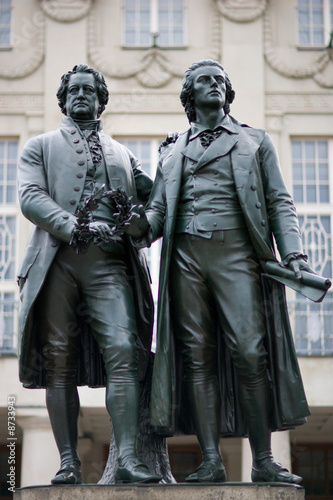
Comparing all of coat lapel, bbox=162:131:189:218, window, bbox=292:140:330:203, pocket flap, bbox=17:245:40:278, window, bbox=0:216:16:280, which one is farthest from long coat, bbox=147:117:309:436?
window, bbox=292:140:330:203

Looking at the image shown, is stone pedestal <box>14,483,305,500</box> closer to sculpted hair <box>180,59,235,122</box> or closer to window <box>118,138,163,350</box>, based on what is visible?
sculpted hair <box>180,59,235,122</box>

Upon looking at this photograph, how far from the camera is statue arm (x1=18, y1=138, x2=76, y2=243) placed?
18.9ft

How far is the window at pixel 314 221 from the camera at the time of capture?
1716cm

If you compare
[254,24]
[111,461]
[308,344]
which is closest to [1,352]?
[308,344]

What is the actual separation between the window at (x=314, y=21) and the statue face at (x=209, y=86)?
13.0 meters

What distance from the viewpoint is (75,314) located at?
19.4 ft

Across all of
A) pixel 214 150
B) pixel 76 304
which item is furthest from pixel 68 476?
pixel 214 150

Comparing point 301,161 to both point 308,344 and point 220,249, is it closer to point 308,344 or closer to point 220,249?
point 308,344

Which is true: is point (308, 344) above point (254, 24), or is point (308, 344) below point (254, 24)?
below

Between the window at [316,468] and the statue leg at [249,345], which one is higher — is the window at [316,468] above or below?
below

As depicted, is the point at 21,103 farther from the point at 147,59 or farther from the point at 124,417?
the point at 124,417

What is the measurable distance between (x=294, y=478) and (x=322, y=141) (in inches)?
523

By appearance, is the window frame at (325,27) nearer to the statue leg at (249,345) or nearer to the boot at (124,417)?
the statue leg at (249,345)

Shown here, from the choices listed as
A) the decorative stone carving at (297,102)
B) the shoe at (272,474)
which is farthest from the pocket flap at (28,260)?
the decorative stone carving at (297,102)
